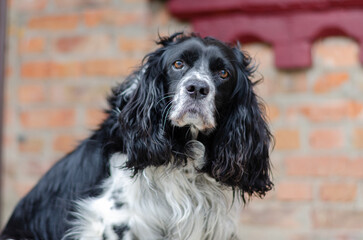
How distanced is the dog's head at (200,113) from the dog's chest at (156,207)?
0.09 meters

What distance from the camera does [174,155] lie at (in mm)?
2920

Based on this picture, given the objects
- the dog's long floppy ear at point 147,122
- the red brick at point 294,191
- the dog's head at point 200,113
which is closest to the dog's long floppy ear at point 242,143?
the dog's head at point 200,113

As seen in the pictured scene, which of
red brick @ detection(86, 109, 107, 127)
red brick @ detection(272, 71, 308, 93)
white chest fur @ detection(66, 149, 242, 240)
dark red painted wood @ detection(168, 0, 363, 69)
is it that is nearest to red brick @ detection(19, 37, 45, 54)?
red brick @ detection(86, 109, 107, 127)

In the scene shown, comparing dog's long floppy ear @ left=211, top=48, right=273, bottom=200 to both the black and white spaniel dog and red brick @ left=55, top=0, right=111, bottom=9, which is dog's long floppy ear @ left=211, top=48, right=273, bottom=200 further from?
red brick @ left=55, top=0, right=111, bottom=9

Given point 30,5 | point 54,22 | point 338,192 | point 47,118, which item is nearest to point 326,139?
point 338,192

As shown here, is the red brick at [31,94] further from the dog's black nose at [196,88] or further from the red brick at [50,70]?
the dog's black nose at [196,88]

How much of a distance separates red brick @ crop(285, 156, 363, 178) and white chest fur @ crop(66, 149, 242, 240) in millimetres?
A: 1236

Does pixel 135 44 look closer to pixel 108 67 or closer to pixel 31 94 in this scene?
pixel 108 67

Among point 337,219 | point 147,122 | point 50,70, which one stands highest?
point 50,70

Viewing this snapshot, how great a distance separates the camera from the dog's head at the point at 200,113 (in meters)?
2.78

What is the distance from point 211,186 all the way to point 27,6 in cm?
228

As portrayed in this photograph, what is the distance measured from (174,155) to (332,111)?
1.60 m

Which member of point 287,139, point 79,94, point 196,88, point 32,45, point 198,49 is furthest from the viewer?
point 32,45

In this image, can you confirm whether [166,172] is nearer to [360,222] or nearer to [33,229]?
[33,229]
